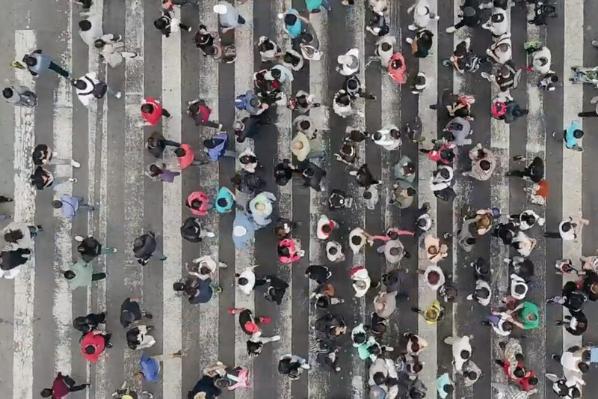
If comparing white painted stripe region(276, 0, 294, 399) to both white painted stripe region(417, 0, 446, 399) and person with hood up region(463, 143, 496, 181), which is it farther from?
person with hood up region(463, 143, 496, 181)

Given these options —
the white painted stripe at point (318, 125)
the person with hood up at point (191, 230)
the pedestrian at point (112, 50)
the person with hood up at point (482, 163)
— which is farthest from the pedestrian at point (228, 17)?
the person with hood up at point (482, 163)

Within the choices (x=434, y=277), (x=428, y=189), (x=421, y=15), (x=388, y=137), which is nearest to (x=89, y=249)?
(x=388, y=137)

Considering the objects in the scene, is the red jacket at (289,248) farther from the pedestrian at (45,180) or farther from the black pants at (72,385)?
the black pants at (72,385)

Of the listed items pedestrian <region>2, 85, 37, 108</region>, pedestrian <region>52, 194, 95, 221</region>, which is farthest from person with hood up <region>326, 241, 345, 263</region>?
pedestrian <region>2, 85, 37, 108</region>

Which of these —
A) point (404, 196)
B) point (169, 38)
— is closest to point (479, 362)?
point (404, 196)

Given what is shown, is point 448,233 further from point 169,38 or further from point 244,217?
point 169,38

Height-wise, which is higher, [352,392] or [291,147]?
[291,147]
